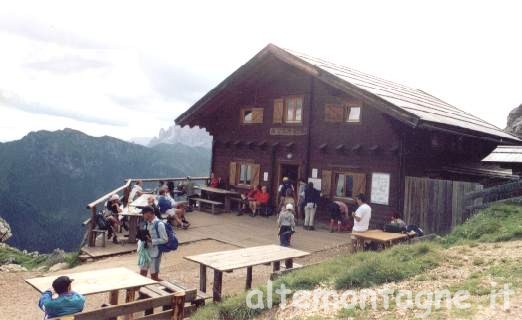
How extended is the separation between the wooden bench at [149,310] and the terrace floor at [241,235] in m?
5.67

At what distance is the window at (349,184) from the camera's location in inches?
577

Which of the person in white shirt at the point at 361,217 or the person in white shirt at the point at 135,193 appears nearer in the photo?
the person in white shirt at the point at 361,217

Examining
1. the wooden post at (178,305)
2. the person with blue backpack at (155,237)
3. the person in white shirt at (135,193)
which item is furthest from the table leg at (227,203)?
the wooden post at (178,305)

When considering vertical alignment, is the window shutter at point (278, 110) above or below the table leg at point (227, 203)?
above

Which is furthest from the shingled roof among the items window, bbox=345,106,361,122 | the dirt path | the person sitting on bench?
the person sitting on bench

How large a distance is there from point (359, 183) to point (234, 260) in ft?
27.8

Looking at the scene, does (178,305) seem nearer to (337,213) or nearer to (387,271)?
(387,271)

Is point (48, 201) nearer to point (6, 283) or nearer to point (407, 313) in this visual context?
point (6, 283)

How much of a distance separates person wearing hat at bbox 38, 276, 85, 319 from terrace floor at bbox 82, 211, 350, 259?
6.32 m

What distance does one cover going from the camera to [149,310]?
6434 millimetres

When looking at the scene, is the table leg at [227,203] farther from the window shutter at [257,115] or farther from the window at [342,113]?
the window at [342,113]

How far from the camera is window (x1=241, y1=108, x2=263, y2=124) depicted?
1827 cm

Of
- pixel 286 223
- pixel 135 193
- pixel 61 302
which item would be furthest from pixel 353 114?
pixel 61 302

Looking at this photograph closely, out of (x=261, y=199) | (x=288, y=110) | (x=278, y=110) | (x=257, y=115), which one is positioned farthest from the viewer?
(x=257, y=115)
